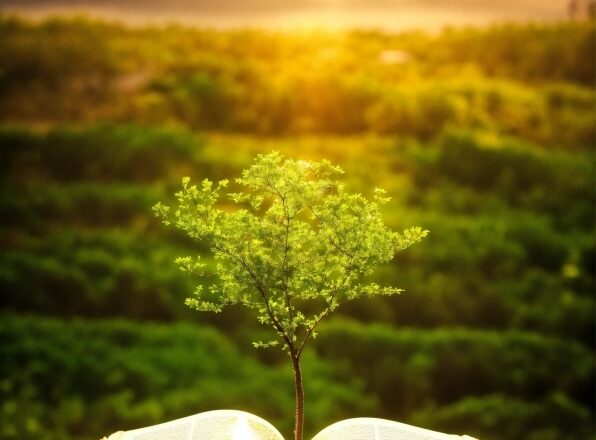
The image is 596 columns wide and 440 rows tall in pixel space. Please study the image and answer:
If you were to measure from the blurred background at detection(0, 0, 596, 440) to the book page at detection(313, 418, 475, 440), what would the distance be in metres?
1.61

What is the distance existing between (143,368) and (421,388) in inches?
48.0

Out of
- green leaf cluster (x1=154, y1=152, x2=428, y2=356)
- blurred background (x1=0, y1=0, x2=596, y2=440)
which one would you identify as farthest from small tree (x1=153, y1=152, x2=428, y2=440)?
blurred background (x1=0, y1=0, x2=596, y2=440)

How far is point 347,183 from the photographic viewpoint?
3.58 m

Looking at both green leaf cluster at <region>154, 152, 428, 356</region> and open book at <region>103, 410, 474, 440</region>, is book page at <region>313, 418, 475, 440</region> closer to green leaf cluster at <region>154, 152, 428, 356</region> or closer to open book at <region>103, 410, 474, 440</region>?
open book at <region>103, 410, 474, 440</region>

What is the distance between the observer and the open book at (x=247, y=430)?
1.48m

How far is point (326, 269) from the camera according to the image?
56.4 inches

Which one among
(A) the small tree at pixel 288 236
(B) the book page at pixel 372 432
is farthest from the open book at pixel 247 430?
(A) the small tree at pixel 288 236

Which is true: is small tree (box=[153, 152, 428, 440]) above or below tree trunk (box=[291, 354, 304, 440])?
above

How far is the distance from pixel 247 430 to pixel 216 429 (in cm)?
7

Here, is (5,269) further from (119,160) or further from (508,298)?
(508,298)

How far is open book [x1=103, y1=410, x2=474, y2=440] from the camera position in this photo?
1.48 m

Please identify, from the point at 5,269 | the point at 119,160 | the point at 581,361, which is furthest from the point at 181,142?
the point at 581,361

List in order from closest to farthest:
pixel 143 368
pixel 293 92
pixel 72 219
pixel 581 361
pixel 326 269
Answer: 1. pixel 326 269
2. pixel 143 368
3. pixel 581 361
4. pixel 72 219
5. pixel 293 92

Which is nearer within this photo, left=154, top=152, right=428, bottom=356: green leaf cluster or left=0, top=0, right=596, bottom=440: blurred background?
left=154, top=152, right=428, bottom=356: green leaf cluster
